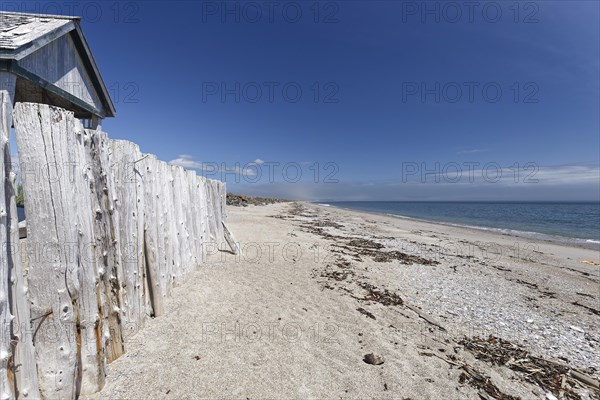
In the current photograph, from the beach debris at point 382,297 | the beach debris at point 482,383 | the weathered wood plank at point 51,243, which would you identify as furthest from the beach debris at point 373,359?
the weathered wood plank at point 51,243

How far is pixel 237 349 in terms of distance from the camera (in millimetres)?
3293

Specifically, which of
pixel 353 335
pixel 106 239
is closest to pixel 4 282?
pixel 106 239

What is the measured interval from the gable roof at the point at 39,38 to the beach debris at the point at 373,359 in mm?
7047

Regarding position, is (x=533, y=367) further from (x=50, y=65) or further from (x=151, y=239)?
(x=50, y=65)

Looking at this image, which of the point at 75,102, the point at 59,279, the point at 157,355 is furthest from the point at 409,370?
the point at 75,102

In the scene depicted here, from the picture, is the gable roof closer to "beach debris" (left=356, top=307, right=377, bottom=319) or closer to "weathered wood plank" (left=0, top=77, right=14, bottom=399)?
"weathered wood plank" (left=0, top=77, right=14, bottom=399)

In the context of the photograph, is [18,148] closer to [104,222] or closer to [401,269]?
[104,222]

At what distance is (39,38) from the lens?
525 centimetres

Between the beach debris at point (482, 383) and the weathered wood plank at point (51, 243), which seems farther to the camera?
the beach debris at point (482, 383)

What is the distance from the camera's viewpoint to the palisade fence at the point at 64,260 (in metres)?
1.92

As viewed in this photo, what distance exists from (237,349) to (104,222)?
202cm

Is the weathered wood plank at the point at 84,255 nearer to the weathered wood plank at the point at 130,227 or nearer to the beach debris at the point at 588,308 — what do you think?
the weathered wood plank at the point at 130,227

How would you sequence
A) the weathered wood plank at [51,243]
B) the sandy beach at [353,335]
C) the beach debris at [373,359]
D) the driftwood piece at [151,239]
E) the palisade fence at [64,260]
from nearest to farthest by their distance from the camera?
the palisade fence at [64,260], the weathered wood plank at [51,243], the sandy beach at [353,335], the beach debris at [373,359], the driftwood piece at [151,239]

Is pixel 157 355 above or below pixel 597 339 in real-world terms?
above
